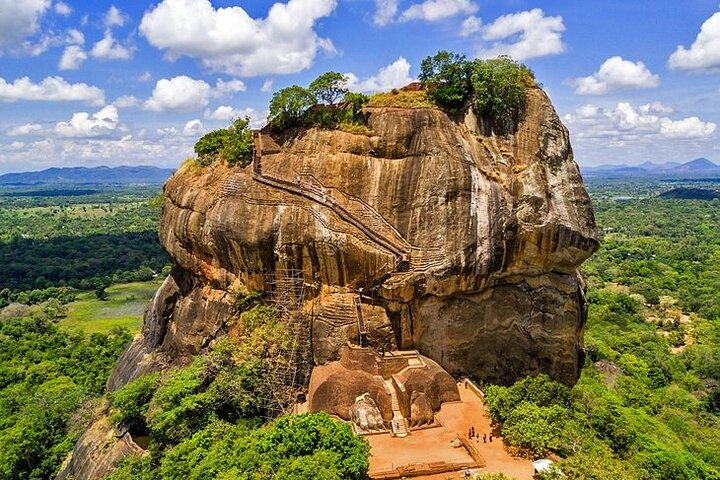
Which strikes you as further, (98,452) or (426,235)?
(98,452)

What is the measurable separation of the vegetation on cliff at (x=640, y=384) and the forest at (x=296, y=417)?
102 millimetres

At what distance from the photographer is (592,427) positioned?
22.0m

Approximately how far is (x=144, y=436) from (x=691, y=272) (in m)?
89.1

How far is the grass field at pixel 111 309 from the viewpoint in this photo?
211 feet

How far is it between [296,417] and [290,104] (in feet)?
49.3

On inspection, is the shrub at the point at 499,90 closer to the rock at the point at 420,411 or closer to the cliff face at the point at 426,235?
the cliff face at the point at 426,235

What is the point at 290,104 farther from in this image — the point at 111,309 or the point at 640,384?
the point at 111,309

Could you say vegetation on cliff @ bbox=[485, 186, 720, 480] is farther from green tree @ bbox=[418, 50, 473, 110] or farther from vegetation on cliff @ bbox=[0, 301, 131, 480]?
vegetation on cliff @ bbox=[0, 301, 131, 480]

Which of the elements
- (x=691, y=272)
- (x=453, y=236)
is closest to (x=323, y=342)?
(x=453, y=236)

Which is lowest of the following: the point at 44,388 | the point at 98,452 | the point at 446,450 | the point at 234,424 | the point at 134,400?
the point at 44,388

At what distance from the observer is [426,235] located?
23.5m

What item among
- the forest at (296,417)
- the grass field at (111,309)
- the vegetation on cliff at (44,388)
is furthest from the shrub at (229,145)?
the grass field at (111,309)

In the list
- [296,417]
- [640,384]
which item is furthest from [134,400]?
[640,384]

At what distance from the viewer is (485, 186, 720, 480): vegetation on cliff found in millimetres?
20375
